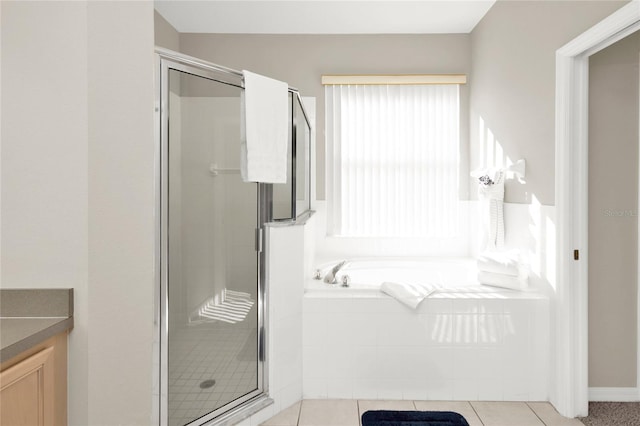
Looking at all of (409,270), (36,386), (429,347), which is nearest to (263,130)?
(36,386)

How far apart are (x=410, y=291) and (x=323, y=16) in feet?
7.84

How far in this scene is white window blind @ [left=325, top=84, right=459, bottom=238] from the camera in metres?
3.74

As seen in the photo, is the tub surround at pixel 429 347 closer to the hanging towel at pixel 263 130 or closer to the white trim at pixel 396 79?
the hanging towel at pixel 263 130

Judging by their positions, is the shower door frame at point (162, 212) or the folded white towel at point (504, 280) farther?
the folded white towel at point (504, 280)

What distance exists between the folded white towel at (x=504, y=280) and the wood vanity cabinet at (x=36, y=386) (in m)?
2.24

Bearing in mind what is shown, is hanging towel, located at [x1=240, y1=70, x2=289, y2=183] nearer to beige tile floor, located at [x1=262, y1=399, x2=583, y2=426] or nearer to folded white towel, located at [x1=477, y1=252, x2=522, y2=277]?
beige tile floor, located at [x1=262, y1=399, x2=583, y2=426]

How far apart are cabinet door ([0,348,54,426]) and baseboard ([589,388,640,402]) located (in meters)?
2.64

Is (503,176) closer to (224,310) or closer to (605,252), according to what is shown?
(605,252)

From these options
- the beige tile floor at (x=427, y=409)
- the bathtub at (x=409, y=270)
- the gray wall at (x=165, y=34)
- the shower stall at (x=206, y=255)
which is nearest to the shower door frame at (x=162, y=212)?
the shower stall at (x=206, y=255)

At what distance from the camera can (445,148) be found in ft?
12.3

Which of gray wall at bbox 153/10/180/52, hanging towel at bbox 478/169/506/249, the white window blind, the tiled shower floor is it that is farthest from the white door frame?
gray wall at bbox 153/10/180/52

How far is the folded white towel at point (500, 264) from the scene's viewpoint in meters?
2.46

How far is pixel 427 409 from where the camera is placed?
223 cm

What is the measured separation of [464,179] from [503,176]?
2.88 ft
